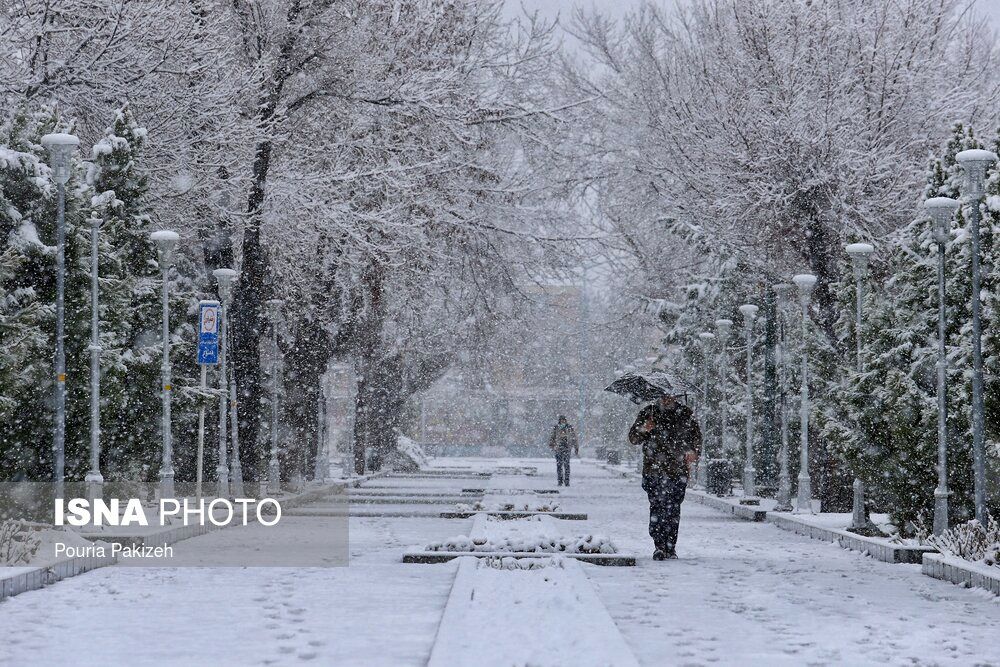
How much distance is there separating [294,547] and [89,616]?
26.3ft

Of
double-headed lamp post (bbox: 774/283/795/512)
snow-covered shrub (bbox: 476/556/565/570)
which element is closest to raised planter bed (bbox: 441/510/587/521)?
double-headed lamp post (bbox: 774/283/795/512)

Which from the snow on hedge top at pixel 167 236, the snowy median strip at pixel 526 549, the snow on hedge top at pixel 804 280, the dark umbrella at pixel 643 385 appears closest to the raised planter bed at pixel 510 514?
the dark umbrella at pixel 643 385

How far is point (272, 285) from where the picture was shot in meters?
33.1

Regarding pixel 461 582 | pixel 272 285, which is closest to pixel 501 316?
pixel 272 285

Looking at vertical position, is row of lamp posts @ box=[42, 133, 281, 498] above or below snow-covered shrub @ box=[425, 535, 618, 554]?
above

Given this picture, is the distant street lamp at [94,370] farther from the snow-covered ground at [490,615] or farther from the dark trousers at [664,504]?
the dark trousers at [664,504]

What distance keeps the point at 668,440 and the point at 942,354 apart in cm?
362

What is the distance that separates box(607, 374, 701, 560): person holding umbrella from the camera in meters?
17.1

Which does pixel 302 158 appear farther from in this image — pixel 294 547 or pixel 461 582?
pixel 461 582

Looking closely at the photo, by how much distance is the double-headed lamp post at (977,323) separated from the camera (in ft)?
55.8

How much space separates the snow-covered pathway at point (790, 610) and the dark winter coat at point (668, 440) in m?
1.07

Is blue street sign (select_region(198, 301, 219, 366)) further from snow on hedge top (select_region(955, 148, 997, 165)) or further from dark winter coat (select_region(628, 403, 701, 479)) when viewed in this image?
snow on hedge top (select_region(955, 148, 997, 165))

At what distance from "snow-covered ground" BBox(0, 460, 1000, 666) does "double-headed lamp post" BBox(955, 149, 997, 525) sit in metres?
1.23

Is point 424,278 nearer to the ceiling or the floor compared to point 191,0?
nearer to the floor
